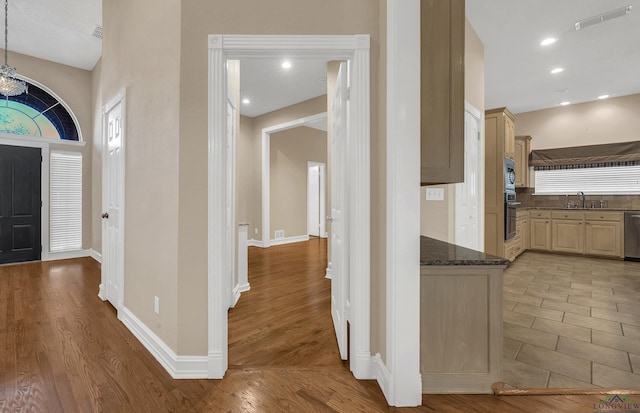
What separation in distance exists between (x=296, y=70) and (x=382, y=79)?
9.90ft

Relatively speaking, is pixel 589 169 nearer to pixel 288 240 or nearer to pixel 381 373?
pixel 288 240

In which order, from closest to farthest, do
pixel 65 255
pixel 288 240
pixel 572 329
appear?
1. pixel 572 329
2. pixel 65 255
3. pixel 288 240

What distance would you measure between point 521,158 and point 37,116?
9.15 meters

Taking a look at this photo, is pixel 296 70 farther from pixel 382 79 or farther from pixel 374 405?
pixel 374 405

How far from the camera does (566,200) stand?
19.6 feet

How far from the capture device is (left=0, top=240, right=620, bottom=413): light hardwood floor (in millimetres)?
1532

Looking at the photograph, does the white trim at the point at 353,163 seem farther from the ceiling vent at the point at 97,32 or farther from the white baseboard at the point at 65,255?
the white baseboard at the point at 65,255

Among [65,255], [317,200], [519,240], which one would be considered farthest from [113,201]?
[519,240]

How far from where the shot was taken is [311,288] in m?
3.51

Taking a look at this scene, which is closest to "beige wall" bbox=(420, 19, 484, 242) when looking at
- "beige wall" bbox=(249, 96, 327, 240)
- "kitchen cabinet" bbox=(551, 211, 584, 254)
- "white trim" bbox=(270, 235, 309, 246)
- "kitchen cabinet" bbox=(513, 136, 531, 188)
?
"beige wall" bbox=(249, 96, 327, 240)

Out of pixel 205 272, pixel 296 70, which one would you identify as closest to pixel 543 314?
pixel 205 272

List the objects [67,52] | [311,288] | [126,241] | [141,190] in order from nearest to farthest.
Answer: [141,190] < [126,241] < [311,288] < [67,52]

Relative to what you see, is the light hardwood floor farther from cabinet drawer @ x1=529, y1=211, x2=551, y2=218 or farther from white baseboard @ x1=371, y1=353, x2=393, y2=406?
cabinet drawer @ x1=529, y1=211, x2=551, y2=218

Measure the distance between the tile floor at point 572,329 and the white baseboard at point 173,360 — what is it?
1.96 meters
